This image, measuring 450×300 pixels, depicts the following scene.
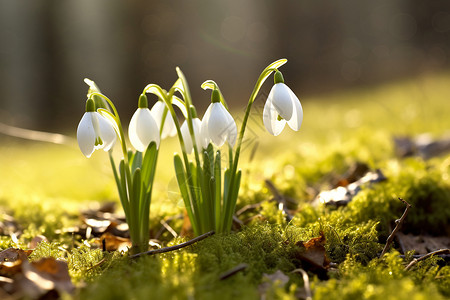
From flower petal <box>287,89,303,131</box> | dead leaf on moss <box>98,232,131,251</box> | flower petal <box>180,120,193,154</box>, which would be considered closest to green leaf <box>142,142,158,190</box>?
flower petal <box>180,120,193,154</box>

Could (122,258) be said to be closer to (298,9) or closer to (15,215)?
(15,215)

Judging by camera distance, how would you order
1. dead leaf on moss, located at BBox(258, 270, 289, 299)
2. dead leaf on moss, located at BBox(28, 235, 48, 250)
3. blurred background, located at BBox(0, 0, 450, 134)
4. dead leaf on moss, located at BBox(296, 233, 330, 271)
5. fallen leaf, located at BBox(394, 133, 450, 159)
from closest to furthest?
dead leaf on moss, located at BBox(258, 270, 289, 299), dead leaf on moss, located at BBox(296, 233, 330, 271), dead leaf on moss, located at BBox(28, 235, 48, 250), fallen leaf, located at BBox(394, 133, 450, 159), blurred background, located at BBox(0, 0, 450, 134)

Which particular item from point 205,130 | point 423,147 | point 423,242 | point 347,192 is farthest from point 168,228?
point 423,147

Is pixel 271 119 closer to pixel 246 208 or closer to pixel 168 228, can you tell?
pixel 246 208

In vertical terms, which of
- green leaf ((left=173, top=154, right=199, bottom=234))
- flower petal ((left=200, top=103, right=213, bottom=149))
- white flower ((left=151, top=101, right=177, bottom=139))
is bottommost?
green leaf ((left=173, top=154, right=199, bottom=234))

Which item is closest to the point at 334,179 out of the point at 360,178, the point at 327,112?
the point at 360,178

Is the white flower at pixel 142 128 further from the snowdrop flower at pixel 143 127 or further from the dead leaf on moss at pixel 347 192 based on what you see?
the dead leaf on moss at pixel 347 192

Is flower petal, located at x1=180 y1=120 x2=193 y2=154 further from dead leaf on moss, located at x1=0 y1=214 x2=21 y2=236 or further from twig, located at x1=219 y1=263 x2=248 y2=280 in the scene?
dead leaf on moss, located at x1=0 y1=214 x2=21 y2=236
